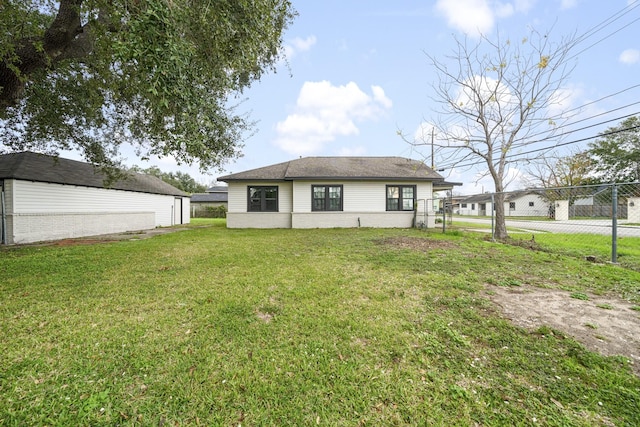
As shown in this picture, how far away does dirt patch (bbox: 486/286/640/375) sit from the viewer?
2434 mm

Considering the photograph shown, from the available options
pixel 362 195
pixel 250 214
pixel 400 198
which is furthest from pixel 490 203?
pixel 250 214

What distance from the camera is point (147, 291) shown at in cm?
394

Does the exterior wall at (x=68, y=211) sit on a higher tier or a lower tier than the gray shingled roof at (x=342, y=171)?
lower

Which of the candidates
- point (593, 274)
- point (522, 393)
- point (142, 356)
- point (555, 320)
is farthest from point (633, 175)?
point (142, 356)

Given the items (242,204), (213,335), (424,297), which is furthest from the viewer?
(242,204)

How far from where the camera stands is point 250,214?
14109mm

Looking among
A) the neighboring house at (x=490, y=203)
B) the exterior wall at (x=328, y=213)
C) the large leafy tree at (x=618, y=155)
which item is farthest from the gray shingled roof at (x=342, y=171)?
the large leafy tree at (x=618, y=155)

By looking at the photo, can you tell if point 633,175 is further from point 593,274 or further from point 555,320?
point 555,320

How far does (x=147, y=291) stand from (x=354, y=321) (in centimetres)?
334

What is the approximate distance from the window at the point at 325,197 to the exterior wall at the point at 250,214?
1377 millimetres

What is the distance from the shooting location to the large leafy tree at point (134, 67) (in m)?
3.67

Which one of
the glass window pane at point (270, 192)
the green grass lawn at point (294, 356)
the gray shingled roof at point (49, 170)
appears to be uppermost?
the gray shingled roof at point (49, 170)

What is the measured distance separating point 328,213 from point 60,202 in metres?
12.2

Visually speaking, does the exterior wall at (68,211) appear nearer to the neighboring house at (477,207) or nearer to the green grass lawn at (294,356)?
the green grass lawn at (294,356)
